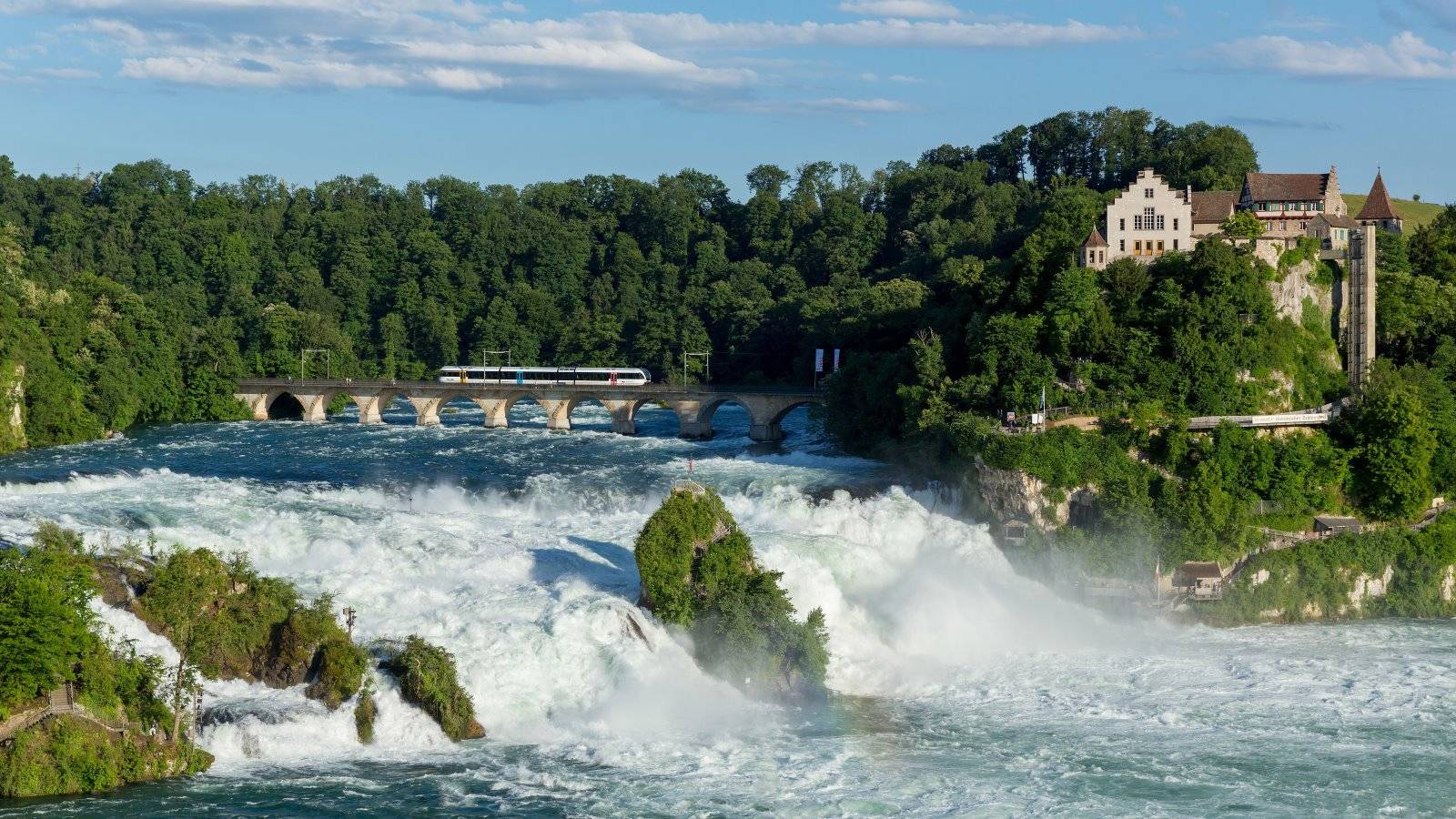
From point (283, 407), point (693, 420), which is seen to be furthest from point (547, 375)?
point (693, 420)

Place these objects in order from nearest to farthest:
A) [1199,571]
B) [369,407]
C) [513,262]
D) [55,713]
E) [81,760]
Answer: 1. [81,760]
2. [55,713]
3. [1199,571]
4. [369,407]
5. [513,262]

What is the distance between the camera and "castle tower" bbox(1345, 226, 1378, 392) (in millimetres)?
78938

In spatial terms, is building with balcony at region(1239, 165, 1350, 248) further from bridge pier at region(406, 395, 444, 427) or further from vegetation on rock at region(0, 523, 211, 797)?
vegetation on rock at region(0, 523, 211, 797)

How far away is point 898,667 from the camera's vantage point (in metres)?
57.3

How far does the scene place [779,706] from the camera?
171 ft

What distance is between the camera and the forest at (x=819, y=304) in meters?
73.3

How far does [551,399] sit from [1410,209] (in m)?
65.4

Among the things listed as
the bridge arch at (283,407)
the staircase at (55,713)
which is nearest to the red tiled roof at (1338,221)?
the staircase at (55,713)

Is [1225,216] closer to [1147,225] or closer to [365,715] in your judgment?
[1147,225]

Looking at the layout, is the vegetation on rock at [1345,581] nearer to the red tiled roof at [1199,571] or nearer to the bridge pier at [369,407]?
the red tiled roof at [1199,571]

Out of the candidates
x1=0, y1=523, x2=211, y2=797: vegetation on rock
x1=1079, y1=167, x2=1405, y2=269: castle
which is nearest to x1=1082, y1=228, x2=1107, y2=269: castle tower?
x1=1079, y1=167, x2=1405, y2=269: castle

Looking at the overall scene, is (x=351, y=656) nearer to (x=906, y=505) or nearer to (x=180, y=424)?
(x=906, y=505)

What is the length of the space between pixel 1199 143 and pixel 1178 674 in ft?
226

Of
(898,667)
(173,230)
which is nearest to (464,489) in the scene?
(898,667)
